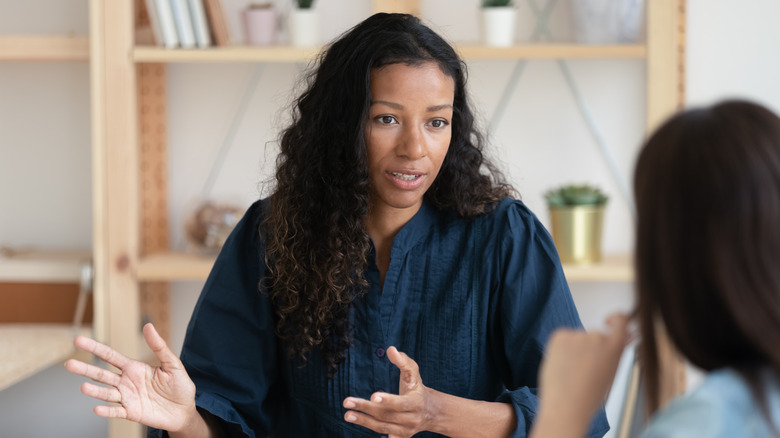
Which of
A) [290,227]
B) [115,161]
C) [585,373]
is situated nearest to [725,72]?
[290,227]

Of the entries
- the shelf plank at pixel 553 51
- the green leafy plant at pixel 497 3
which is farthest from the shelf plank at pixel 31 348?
the green leafy plant at pixel 497 3

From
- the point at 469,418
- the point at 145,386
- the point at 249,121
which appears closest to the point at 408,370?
the point at 469,418

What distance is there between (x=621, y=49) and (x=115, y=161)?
1350mm

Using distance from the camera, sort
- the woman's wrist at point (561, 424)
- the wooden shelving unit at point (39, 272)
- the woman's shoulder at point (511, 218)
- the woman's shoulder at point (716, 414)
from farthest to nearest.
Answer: the wooden shelving unit at point (39, 272) → the woman's shoulder at point (511, 218) → the woman's wrist at point (561, 424) → the woman's shoulder at point (716, 414)

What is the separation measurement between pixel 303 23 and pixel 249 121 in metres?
0.42

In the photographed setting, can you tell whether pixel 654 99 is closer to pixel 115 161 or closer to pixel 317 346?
pixel 317 346

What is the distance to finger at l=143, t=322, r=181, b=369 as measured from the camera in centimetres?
120

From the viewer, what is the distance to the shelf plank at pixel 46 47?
227 cm

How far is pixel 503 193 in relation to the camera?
60.9 inches

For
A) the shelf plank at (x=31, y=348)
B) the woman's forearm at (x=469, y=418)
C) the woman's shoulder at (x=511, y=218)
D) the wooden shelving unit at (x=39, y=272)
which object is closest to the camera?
the woman's forearm at (x=469, y=418)

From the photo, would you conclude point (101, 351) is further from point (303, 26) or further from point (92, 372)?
point (303, 26)

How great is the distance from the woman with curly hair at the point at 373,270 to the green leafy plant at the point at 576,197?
733 millimetres

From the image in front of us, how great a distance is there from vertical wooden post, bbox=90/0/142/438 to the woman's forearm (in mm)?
1268

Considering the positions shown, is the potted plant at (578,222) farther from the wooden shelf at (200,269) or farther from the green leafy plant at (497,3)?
the green leafy plant at (497,3)
